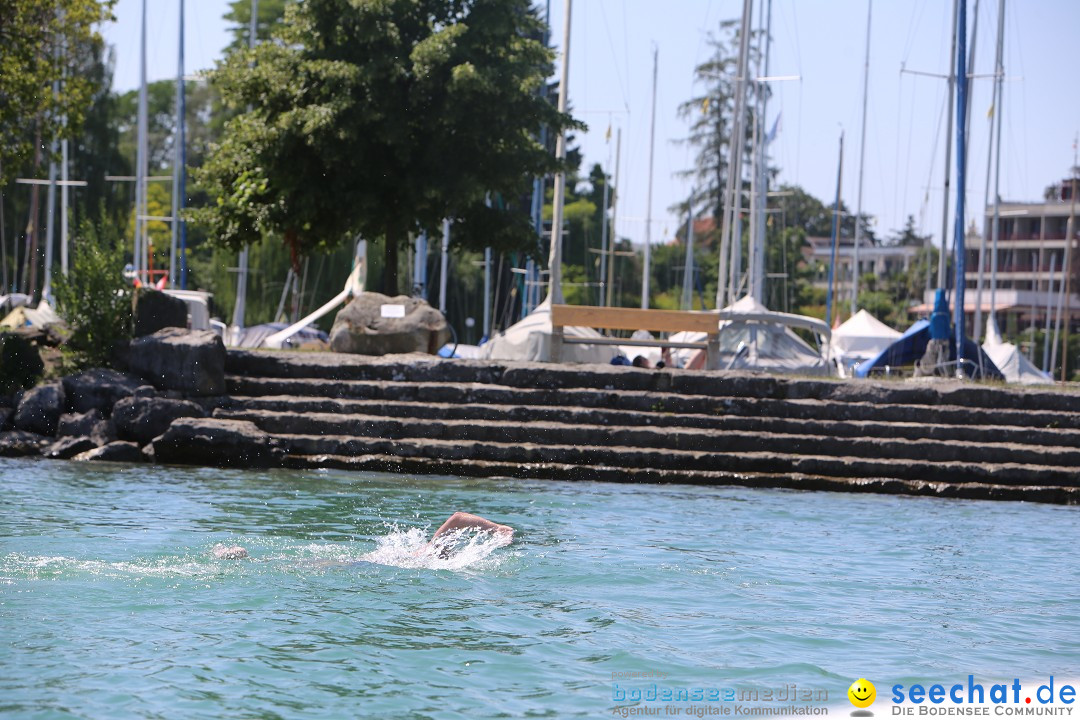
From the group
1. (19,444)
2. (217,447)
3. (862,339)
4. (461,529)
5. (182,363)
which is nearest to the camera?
(461,529)

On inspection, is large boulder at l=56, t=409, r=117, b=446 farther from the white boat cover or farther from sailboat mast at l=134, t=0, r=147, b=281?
sailboat mast at l=134, t=0, r=147, b=281

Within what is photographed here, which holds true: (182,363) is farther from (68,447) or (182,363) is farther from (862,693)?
(862,693)

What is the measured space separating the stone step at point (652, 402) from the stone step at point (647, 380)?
151mm

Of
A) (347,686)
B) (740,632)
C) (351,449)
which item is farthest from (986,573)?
(351,449)

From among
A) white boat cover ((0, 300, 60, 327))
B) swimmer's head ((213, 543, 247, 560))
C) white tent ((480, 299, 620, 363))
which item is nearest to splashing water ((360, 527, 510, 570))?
swimmer's head ((213, 543, 247, 560))

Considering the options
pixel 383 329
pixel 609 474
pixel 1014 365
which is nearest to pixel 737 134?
pixel 1014 365

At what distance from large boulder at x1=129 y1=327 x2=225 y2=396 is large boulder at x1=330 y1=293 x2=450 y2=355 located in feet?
9.59

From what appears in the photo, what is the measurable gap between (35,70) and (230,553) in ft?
44.5

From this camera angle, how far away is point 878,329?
4197cm

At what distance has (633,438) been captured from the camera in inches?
564

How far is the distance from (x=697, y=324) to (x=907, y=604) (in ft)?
33.5

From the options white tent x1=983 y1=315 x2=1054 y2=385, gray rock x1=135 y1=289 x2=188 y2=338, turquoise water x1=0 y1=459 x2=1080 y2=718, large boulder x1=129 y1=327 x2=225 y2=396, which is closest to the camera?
turquoise water x1=0 y1=459 x2=1080 y2=718

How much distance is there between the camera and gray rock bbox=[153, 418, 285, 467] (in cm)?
1377

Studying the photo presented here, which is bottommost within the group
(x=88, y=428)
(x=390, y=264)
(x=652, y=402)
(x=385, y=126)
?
(x=88, y=428)
